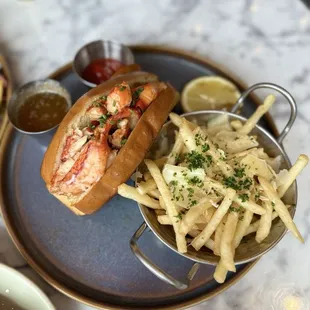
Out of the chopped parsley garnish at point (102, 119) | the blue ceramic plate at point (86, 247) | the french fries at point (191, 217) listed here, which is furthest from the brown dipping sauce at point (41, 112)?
the french fries at point (191, 217)

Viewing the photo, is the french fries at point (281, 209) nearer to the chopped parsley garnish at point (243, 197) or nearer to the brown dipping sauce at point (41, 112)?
the chopped parsley garnish at point (243, 197)

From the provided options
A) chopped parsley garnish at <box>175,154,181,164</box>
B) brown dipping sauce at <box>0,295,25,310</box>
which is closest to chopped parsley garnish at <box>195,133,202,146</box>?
chopped parsley garnish at <box>175,154,181,164</box>

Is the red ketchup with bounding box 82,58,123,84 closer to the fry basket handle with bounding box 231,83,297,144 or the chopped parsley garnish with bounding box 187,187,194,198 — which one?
the fry basket handle with bounding box 231,83,297,144

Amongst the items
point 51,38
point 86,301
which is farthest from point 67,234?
point 51,38

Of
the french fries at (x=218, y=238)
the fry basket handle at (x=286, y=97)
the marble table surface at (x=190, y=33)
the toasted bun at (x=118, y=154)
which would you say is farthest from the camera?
the marble table surface at (x=190, y=33)

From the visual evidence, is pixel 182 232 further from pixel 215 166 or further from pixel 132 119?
pixel 132 119
